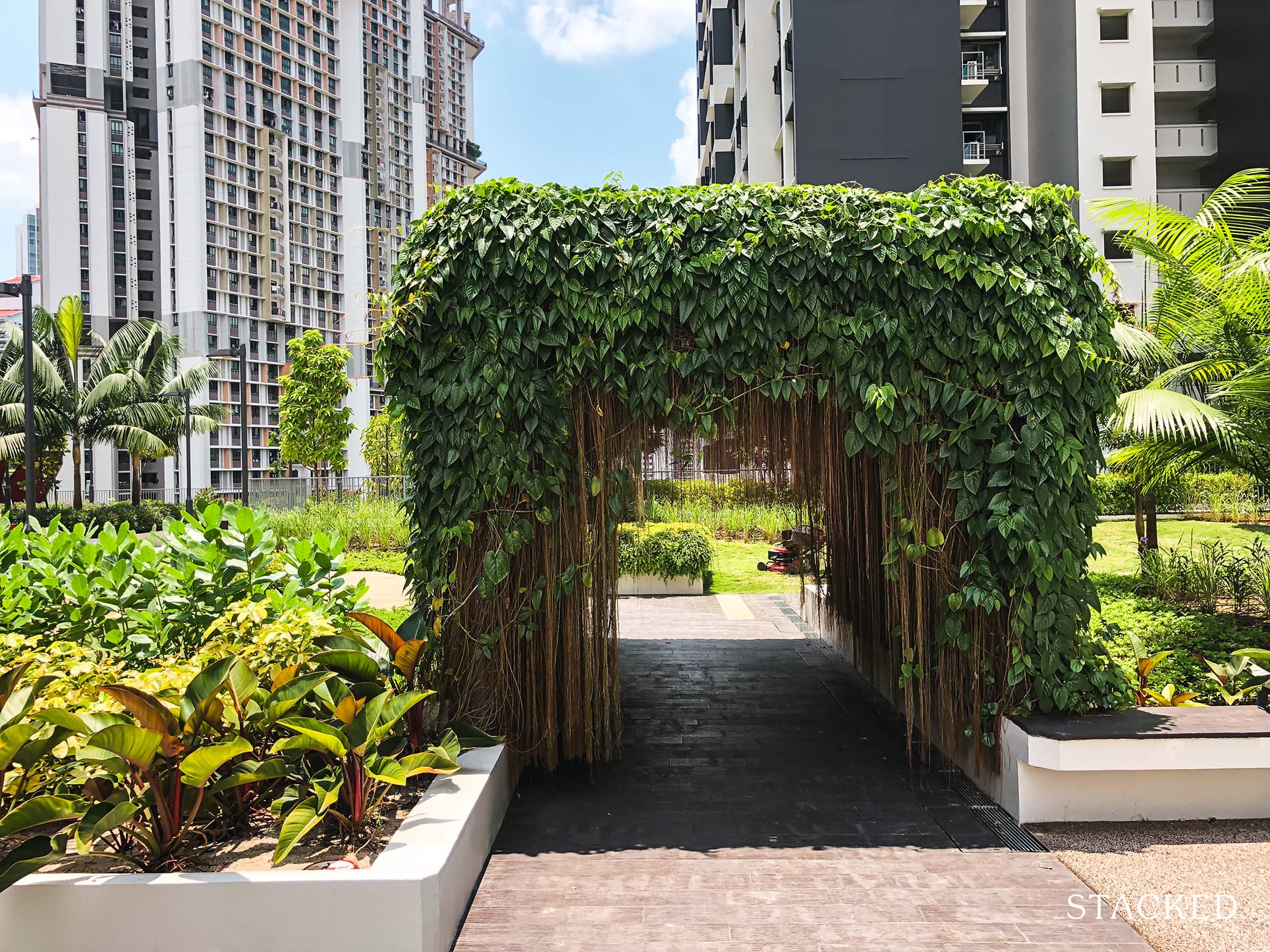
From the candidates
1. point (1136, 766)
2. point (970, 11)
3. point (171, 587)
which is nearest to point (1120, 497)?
point (1136, 766)

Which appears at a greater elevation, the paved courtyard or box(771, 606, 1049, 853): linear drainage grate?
the paved courtyard

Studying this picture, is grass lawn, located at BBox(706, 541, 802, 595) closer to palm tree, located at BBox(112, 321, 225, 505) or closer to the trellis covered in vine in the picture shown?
the trellis covered in vine

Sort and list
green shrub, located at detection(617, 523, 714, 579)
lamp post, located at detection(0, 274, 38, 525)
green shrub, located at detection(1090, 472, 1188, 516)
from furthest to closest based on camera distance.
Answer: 1. green shrub, located at detection(1090, 472, 1188, 516)
2. green shrub, located at detection(617, 523, 714, 579)
3. lamp post, located at detection(0, 274, 38, 525)

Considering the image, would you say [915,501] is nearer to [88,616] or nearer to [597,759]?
[597,759]

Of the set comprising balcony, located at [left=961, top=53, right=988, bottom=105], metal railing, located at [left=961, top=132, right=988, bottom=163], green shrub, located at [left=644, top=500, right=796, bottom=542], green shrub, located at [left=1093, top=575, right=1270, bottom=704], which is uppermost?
balcony, located at [left=961, top=53, right=988, bottom=105]

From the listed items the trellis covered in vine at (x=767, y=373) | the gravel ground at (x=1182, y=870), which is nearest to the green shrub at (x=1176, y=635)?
the trellis covered in vine at (x=767, y=373)

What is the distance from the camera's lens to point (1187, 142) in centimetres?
2488

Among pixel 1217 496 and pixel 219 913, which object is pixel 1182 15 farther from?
pixel 219 913

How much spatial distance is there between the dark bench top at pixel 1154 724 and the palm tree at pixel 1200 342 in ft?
9.01

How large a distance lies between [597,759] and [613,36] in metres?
28.5

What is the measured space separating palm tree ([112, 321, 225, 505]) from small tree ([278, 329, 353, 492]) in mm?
2661

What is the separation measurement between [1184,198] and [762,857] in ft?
95.9

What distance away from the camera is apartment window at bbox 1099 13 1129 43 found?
24406 millimetres

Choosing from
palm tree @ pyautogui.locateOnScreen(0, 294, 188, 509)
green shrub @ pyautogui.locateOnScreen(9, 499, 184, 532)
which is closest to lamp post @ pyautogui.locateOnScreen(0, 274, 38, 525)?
green shrub @ pyautogui.locateOnScreen(9, 499, 184, 532)
